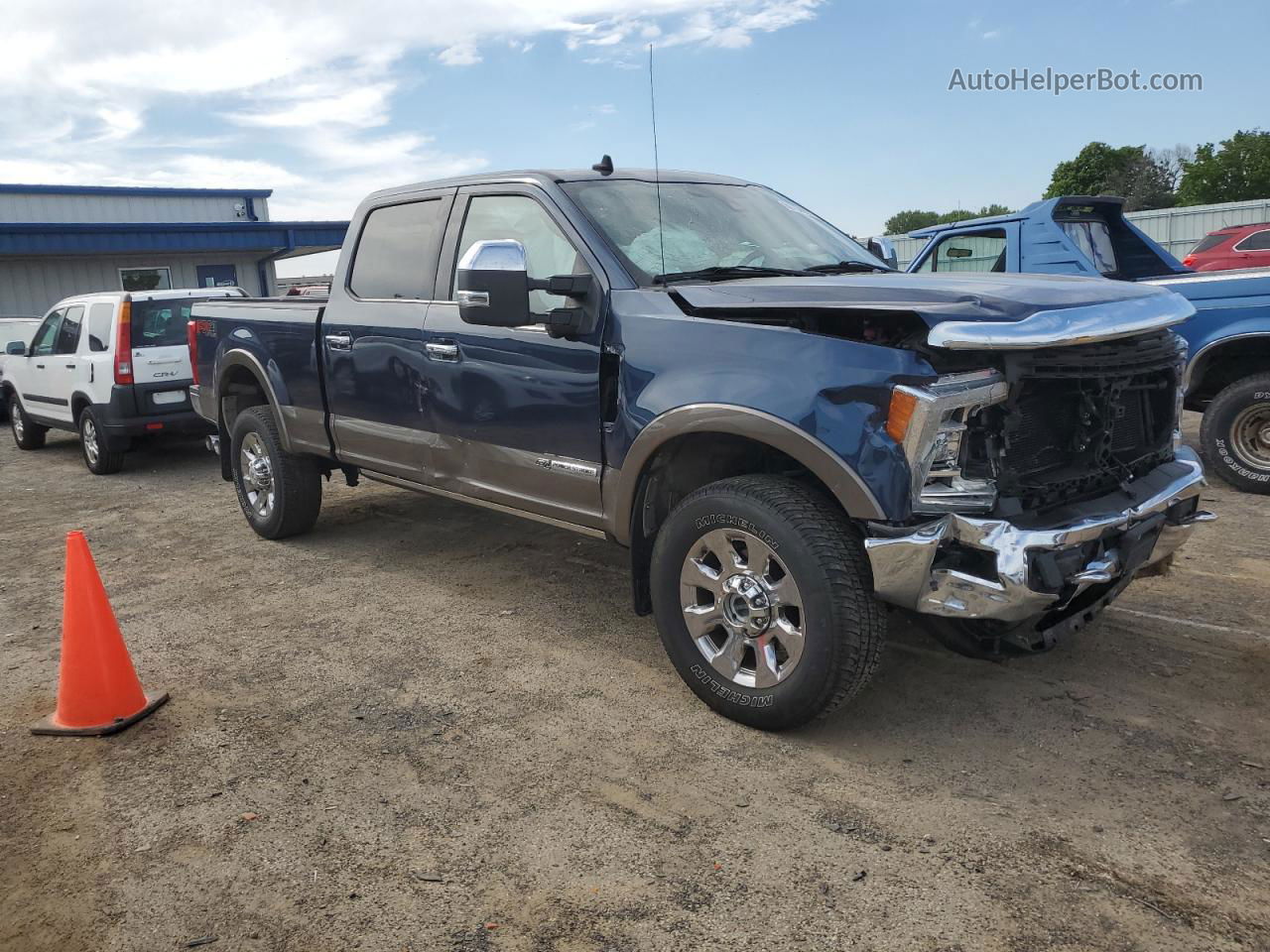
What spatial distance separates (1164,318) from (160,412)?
8.81 m

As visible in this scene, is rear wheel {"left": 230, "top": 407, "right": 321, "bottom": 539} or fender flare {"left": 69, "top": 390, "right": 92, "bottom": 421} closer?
rear wheel {"left": 230, "top": 407, "right": 321, "bottom": 539}

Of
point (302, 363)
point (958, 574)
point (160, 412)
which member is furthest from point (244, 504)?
point (958, 574)

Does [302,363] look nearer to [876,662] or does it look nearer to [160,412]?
[876,662]

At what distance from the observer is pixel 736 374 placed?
3439 millimetres

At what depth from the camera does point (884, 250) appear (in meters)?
5.44

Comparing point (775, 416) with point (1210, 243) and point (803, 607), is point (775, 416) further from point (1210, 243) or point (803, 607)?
point (1210, 243)

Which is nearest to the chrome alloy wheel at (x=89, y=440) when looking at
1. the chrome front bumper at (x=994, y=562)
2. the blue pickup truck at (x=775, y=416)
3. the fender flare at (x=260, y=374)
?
the fender flare at (x=260, y=374)

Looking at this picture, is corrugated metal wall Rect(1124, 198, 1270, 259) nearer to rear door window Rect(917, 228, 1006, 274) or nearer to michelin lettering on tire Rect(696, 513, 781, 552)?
rear door window Rect(917, 228, 1006, 274)

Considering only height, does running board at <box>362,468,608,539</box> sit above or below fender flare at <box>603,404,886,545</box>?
below

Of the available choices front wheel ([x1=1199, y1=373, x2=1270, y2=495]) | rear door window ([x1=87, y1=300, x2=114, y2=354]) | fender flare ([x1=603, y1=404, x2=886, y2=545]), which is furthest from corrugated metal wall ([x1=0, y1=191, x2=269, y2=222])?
front wheel ([x1=1199, y1=373, x2=1270, y2=495])

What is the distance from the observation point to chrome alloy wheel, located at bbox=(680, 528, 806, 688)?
340 centimetres

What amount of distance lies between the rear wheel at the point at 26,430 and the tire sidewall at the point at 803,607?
10.5 m

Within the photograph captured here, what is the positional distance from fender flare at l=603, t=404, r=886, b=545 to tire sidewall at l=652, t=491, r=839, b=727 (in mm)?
218

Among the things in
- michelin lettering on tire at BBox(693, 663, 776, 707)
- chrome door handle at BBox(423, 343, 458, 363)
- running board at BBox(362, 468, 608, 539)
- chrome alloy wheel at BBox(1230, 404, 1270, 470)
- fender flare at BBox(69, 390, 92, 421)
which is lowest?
michelin lettering on tire at BBox(693, 663, 776, 707)
